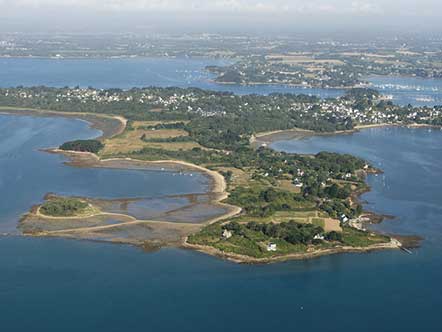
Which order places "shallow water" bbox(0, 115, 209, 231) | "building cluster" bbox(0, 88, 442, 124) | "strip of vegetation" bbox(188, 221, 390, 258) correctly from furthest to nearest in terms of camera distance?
"building cluster" bbox(0, 88, 442, 124) → "shallow water" bbox(0, 115, 209, 231) → "strip of vegetation" bbox(188, 221, 390, 258)

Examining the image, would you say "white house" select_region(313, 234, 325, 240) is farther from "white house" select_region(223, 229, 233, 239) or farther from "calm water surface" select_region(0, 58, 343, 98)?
"calm water surface" select_region(0, 58, 343, 98)

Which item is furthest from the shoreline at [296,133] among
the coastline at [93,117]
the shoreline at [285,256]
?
the shoreline at [285,256]

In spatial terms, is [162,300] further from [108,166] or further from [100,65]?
[100,65]

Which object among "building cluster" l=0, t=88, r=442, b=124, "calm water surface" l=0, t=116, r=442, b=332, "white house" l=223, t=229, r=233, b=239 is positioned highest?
"building cluster" l=0, t=88, r=442, b=124

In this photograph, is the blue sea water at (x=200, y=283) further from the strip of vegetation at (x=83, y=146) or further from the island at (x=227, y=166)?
the strip of vegetation at (x=83, y=146)

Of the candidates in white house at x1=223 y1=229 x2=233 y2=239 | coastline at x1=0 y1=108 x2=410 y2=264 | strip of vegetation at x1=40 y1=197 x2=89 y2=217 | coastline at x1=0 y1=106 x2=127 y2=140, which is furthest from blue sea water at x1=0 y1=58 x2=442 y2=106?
strip of vegetation at x1=40 y1=197 x2=89 y2=217

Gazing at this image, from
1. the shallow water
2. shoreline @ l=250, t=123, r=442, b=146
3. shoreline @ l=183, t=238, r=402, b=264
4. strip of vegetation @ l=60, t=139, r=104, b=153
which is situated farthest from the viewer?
shoreline @ l=250, t=123, r=442, b=146

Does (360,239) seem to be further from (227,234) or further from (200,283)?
(200,283)

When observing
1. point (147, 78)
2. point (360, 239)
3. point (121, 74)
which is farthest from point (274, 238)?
point (121, 74)

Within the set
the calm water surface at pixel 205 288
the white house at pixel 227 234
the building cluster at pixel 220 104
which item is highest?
the building cluster at pixel 220 104
